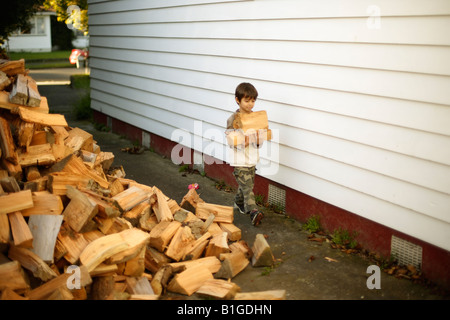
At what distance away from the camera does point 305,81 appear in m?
5.34

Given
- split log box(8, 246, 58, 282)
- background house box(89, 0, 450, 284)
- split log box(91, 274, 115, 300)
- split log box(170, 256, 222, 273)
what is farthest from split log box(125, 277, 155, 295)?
background house box(89, 0, 450, 284)

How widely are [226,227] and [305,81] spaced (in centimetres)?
175

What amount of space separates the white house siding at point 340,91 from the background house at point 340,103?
1cm

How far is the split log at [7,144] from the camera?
15.6ft

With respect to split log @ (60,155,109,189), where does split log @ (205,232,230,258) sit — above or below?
below

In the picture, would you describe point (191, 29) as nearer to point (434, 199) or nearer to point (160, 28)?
point (160, 28)

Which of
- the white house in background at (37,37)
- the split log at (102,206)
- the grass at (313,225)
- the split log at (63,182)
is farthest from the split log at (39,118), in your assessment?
the white house in background at (37,37)

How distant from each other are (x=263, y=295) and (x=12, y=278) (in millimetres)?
1863

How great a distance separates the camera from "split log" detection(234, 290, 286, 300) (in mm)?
3880

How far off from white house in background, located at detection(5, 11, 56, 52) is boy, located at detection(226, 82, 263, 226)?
4079 cm

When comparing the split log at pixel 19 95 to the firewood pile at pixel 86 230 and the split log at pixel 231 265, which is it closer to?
the firewood pile at pixel 86 230

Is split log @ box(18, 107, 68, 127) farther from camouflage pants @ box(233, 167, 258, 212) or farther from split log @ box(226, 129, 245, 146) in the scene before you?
camouflage pants @ box(233, 167, 258, 212)

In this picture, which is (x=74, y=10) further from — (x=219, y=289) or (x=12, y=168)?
(x=219, y=289)

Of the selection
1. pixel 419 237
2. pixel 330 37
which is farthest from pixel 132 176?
pixel 419 237
